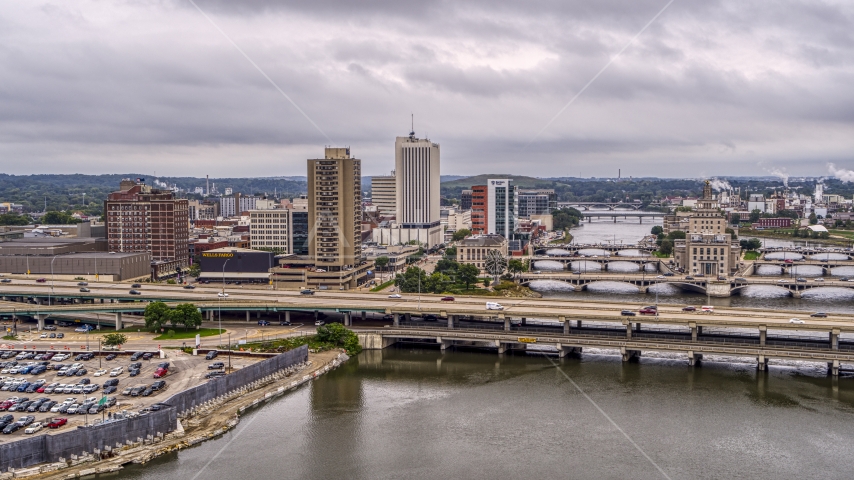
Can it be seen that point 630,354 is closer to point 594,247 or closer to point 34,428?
point 34,428

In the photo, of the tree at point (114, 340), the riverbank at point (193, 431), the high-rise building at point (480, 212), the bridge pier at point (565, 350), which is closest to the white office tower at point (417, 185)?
the high-rise building at point (480, 212)

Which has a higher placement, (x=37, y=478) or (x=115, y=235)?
(x=115, y=235)

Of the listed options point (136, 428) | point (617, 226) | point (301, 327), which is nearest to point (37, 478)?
point (136, 428)

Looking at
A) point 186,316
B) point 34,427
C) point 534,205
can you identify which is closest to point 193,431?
point 34,427

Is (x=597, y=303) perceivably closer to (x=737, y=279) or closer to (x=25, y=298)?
(x=737, y=279)

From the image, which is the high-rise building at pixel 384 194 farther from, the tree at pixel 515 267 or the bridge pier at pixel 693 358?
the bridge pier at pixel 693 358

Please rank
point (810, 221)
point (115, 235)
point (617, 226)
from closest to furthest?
point (115, 235), point (810, 221), point (617, 226)
